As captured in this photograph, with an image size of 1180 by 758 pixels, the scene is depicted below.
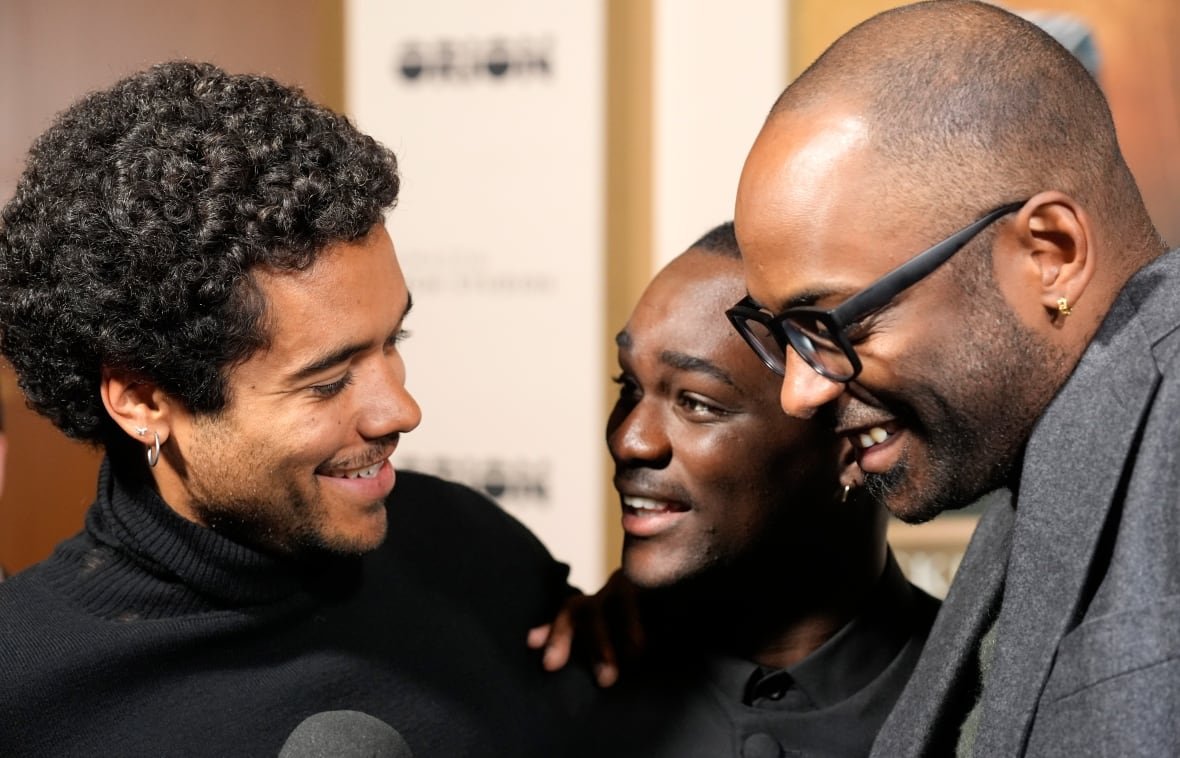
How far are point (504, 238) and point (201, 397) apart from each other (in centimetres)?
191

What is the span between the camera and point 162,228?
147 centimetres

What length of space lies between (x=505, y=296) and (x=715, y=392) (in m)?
1.65

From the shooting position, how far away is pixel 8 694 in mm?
1422

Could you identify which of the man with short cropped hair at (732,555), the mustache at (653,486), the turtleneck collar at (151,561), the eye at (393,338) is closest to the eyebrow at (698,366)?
the man with short cropped hair at (732,555)

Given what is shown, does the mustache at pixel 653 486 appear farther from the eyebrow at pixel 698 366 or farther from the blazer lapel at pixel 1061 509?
the blazer lapel at pixel 1061 509

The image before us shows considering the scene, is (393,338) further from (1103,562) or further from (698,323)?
(1103,562)

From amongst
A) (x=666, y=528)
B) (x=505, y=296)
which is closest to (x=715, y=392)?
(x=666, y=528)

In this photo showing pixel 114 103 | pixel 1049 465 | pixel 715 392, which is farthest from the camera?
pixel 715 392

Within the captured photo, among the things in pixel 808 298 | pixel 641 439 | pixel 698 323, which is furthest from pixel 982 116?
pixel 641 439

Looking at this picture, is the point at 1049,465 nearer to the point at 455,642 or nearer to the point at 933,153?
the point at 933,153

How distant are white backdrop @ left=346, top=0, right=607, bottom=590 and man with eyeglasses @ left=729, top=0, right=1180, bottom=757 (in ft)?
6.03

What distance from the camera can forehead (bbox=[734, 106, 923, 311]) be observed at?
138 centimetres

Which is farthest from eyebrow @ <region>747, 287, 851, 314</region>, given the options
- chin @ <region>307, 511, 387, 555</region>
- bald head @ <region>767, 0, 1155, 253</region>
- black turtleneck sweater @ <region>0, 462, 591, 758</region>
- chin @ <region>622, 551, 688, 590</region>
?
black turtleneck sweater @ <region>0, 462, 591, 758</region>

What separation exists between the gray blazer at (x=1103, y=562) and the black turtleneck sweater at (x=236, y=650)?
27.4 inches
